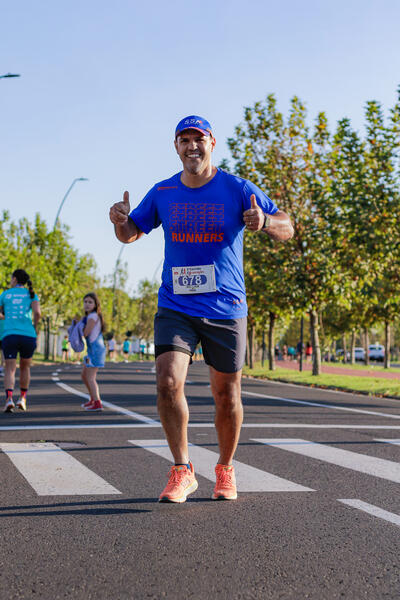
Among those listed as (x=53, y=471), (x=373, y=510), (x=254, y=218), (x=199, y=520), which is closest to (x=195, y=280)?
(x=254, y=218)

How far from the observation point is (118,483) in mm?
5371

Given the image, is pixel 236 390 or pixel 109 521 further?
pixel 236 390

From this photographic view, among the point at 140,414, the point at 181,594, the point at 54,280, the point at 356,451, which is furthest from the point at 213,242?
the point at 54,280

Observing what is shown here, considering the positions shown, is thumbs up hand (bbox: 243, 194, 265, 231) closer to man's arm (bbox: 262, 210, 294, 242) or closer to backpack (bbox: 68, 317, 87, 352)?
man's arm (bbox: 262, 210, 294, 242)

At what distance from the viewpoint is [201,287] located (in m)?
4.79

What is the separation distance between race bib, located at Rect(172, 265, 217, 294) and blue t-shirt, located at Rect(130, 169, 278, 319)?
0.03 metres

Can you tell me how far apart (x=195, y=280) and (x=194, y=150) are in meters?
0.78

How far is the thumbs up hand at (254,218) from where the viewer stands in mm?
4629

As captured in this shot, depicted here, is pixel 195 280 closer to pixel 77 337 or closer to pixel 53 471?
pixel 53 471

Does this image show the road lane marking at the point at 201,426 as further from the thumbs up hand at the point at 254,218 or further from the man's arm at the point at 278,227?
the thumbs up hand at the point at 254,218

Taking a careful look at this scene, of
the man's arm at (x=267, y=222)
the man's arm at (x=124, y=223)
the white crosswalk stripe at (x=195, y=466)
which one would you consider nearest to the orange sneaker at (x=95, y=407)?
the white crosswalk stripe at (x=195, y=466)

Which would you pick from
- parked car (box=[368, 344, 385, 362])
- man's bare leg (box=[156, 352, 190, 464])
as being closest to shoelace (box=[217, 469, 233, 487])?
man's bare leg (box=[156, 352, 190, 464])

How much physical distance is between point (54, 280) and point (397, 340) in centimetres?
6993

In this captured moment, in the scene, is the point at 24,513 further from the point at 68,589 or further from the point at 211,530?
the point at 68,589
